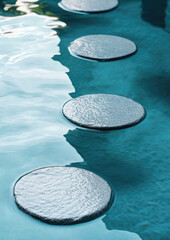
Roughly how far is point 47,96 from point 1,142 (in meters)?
0.49

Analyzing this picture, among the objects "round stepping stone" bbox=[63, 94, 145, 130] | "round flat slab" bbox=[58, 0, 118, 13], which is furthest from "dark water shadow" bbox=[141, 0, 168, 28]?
"round stepping stone" bbox=[63, 94, 145, 130]

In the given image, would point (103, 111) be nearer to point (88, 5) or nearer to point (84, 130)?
point (84, 130)

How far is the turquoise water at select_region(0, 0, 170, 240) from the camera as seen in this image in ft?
4.63

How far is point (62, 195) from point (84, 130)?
520mm

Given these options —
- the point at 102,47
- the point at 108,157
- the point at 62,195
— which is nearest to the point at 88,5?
the point at 102,47

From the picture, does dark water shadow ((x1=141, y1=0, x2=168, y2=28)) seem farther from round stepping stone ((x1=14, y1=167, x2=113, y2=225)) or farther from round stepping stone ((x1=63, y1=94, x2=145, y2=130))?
round stepping stone ((x1=14, y1=167, x2=113, y2=225))

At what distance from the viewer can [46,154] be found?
1.74 meters

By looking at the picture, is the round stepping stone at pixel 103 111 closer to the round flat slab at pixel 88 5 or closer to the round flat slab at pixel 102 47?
the round flat slab at pixel 102 47

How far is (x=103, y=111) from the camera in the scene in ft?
6.54

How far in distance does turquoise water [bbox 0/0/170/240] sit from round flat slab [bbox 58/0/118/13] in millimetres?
98

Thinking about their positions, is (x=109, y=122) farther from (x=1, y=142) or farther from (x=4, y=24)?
(x=4, y=24)

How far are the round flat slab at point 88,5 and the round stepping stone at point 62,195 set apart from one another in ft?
7.02

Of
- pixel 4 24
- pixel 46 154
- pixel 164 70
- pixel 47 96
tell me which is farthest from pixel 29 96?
pixel 4 24

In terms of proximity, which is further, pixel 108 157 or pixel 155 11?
pixel 155 11
